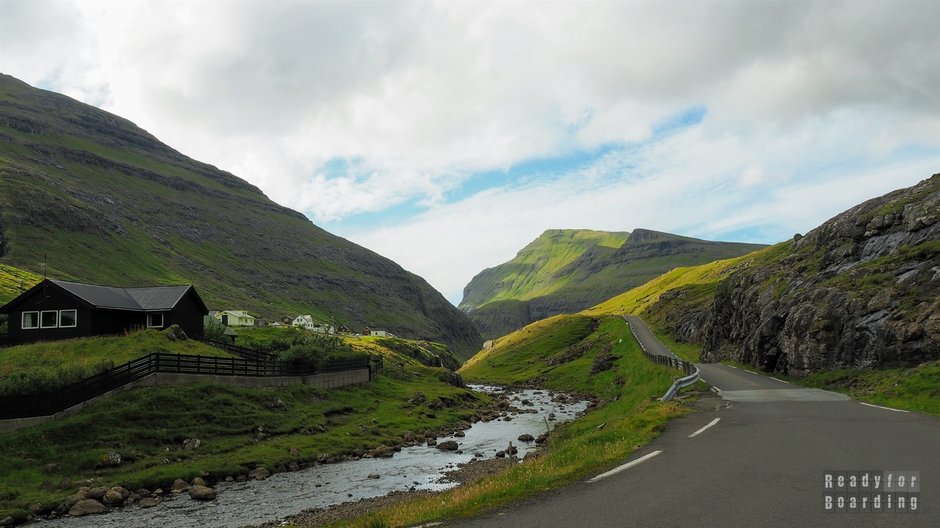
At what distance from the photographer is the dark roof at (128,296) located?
5778cm

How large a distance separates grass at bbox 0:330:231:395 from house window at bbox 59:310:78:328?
290 cm

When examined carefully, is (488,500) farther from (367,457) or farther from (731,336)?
(731,336)

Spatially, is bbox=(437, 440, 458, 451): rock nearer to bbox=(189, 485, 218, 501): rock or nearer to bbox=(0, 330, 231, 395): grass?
bbox=(189, 485, 218, 501): rock

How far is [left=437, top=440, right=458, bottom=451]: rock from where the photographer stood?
47875 mm

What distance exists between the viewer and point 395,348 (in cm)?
15488

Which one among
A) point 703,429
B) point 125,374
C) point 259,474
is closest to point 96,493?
point 259,474

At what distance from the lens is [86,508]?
28.8 m

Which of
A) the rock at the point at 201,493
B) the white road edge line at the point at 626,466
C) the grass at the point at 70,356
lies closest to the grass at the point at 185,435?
the rock at the point at 201,493

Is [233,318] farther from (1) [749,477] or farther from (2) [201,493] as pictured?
(1) [749,477]

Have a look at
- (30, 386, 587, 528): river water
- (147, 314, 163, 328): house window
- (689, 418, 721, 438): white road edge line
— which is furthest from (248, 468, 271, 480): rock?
(147, 314, 163, 328): house window

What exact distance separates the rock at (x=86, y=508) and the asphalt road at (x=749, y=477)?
28835 millimetres

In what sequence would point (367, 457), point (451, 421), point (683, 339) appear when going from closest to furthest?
point (367, 457) → point (451, 421) → point (683, 339)

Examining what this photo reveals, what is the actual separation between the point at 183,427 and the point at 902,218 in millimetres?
65697

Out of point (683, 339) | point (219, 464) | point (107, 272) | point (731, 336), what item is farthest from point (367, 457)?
point (107, 272)
